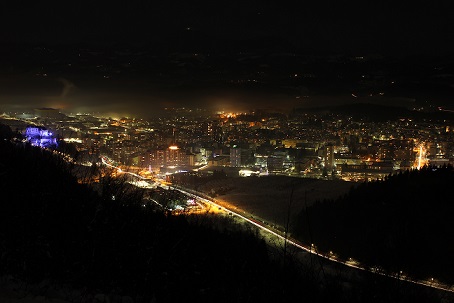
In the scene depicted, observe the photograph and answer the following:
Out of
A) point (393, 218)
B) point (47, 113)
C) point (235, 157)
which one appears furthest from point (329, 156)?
point (47, 113)

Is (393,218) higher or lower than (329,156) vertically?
lower

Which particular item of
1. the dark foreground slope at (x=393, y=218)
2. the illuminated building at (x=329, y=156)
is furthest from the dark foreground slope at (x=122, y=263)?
the illuminated building at (x=329, y=156)

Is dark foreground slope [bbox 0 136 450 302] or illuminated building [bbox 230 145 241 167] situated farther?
illuminated building [bbox 230 145 241 167]

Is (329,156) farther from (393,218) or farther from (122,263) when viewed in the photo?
(122,263)

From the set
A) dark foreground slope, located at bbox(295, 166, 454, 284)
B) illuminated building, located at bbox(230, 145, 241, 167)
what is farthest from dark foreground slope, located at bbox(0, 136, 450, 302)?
illuminated building, located at bbox(230, 145, 241, 167)

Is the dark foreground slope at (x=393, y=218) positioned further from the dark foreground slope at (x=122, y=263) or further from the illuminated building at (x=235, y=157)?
the illuminated building at (x=235, y=157)

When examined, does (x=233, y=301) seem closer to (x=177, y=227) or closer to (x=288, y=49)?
(x=177, y=227)

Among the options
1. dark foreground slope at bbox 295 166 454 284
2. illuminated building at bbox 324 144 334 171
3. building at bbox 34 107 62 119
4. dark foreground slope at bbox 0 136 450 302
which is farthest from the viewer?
building at bbox 34 107 62 119

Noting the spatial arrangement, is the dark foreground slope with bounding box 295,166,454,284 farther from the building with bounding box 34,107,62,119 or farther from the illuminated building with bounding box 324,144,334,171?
the building with bounding box 34,107,62,119
